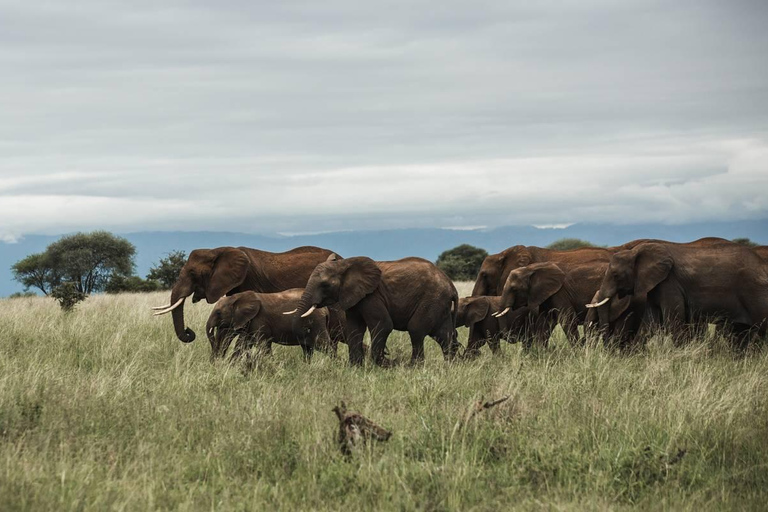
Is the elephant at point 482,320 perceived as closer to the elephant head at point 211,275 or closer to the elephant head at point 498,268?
the elephant head at point 498,268

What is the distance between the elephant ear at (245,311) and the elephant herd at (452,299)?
0.05 feet

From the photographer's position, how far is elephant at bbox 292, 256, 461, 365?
13.2 m

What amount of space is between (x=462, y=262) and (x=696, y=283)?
42992 millimetres

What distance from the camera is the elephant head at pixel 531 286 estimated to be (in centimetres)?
1541

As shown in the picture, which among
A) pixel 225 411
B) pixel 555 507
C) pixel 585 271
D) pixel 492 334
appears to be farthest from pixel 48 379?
pixel 585 271

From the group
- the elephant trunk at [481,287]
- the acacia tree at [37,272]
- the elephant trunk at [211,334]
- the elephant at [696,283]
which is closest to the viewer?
the elephant trunk at [211,334]

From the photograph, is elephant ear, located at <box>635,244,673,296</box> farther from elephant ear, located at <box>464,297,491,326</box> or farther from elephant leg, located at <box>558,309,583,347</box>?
elephant ear, located at <box>464,297,491,326</box>

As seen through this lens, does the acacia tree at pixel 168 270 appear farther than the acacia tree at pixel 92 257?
No

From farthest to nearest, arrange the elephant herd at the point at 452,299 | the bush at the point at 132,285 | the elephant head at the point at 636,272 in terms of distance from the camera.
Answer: the bush at the point at 132,285
the elephant head at the point at 636,272
the elephant herd at the point at 452,299

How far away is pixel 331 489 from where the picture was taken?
754 centimetres

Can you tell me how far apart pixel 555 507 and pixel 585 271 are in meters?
10.1

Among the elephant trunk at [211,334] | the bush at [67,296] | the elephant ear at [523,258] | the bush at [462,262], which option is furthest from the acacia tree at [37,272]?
the elephant trunk at [211,334]

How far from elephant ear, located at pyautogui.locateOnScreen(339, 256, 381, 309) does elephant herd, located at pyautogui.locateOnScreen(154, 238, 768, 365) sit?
0.05 feet

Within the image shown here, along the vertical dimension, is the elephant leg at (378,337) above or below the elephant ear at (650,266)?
below
